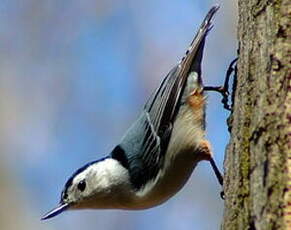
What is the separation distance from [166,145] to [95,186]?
0.39m

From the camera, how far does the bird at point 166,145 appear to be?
115 inches

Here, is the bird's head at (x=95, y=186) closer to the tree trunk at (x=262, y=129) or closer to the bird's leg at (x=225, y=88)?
the bird's leg at (x=225, y=88)

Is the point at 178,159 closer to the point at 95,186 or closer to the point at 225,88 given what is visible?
the point at 225,88

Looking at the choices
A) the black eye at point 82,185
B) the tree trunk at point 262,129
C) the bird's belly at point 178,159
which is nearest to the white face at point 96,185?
the black eye at point 82,185

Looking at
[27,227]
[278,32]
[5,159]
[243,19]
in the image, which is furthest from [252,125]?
[5,159]

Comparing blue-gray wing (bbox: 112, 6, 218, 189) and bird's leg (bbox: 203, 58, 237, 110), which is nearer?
bird's leg (bbox: 203, 58, 237, 110)

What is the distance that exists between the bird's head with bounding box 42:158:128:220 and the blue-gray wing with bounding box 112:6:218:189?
0.08 metres

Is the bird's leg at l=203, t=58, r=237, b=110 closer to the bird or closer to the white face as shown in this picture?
the bird

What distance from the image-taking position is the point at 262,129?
1378 millimetres

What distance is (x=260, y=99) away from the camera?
4.75 ft

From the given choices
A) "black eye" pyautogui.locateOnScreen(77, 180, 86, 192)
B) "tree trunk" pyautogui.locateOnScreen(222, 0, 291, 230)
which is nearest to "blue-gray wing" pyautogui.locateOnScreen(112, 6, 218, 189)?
"black eye" pyautogui.locateOnScreen(77, 180, 86, 192)

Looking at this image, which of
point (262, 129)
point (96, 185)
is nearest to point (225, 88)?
point (96, 185)

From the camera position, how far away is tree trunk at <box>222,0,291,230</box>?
4.15ft

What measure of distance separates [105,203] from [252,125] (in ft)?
5.88
